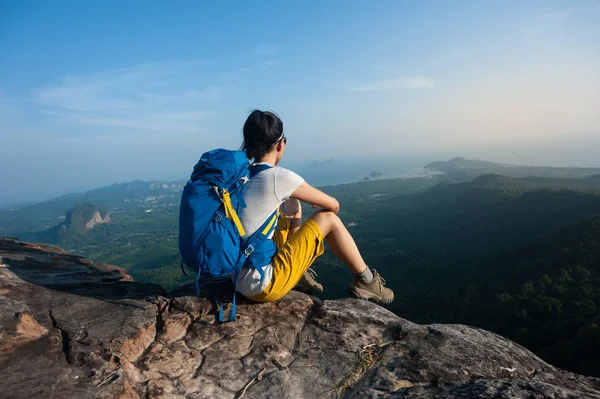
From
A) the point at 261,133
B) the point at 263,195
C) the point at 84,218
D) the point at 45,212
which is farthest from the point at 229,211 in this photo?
the point at 45,212

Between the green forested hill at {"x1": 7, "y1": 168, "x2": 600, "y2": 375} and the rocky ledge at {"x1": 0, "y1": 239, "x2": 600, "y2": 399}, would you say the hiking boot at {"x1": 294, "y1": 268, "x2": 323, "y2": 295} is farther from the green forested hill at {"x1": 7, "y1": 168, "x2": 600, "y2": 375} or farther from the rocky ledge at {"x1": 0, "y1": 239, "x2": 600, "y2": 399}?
the green forested hill at {"x1": 7, "y1": 168, "x2": 600, "y2": 375}

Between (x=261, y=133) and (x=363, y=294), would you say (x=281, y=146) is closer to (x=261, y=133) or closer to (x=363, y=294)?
(x=261, y=133)

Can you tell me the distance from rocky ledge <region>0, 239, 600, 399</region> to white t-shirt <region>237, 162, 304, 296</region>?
813 mm

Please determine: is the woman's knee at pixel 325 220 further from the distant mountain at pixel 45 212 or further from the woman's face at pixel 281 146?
the distant mountain at pixel 45 212

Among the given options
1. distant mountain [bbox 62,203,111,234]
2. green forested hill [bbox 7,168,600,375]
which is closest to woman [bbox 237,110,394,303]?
green forested hill [bbox 7,168,600,375]

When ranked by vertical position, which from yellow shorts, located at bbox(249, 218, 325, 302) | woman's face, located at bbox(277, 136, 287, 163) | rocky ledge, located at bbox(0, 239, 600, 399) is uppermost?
woman's face, located at bbox(277, 136, 287, 163)

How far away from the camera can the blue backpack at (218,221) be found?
323 centimetres

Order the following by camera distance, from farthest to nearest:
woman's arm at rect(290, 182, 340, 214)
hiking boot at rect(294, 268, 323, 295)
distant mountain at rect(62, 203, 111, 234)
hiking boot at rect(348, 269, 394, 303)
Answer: distant mountain at rect(62, 203, 111, 234)
hiking boot at rect(294, 268, 323, 295)
hiking boot at rect(348, 269, 394, 303)
woman's arm at rect(290, 182, 340, 214)

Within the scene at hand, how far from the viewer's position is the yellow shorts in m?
3.71

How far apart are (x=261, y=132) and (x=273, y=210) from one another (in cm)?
88

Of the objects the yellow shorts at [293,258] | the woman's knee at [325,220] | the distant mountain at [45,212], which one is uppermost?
the woman's knee at [325,220]

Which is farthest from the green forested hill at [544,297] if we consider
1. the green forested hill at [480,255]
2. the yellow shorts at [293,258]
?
the yellow shorts at [293,258]

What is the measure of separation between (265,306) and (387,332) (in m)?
1.50

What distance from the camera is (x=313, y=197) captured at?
144 inches
